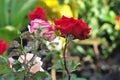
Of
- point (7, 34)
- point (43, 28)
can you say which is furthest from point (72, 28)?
point (7, 34)

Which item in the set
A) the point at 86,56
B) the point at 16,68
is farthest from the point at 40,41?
the point at 86,56

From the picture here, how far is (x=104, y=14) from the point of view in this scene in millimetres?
3762

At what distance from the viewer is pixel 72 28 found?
4.89 ft

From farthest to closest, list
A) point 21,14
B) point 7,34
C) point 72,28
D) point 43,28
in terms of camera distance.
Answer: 1. point 21,14
2. point 7,34
3. point 43,28
4. point 72,28

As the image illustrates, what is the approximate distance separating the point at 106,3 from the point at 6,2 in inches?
35.4

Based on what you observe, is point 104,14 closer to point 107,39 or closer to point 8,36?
point 107,39

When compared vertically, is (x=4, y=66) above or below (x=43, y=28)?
below

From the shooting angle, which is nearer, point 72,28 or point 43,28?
point 72,28

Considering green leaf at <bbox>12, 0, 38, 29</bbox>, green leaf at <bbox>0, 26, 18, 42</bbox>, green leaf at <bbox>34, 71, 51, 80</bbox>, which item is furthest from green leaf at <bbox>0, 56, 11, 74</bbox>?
green leaf at <bbox>12, 0, 38, 29</bbox>

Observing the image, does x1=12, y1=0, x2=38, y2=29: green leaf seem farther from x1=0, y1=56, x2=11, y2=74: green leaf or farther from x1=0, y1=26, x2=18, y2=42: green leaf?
x1=0, y1=56, x2=11, y2=74: green leaf

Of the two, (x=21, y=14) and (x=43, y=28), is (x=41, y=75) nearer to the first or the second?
(x=43, y=28)

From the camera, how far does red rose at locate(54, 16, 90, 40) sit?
1.49 meters

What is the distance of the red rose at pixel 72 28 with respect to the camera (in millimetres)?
1489

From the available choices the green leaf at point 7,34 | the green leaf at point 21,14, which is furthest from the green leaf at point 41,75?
the green leaf at point 21,14
